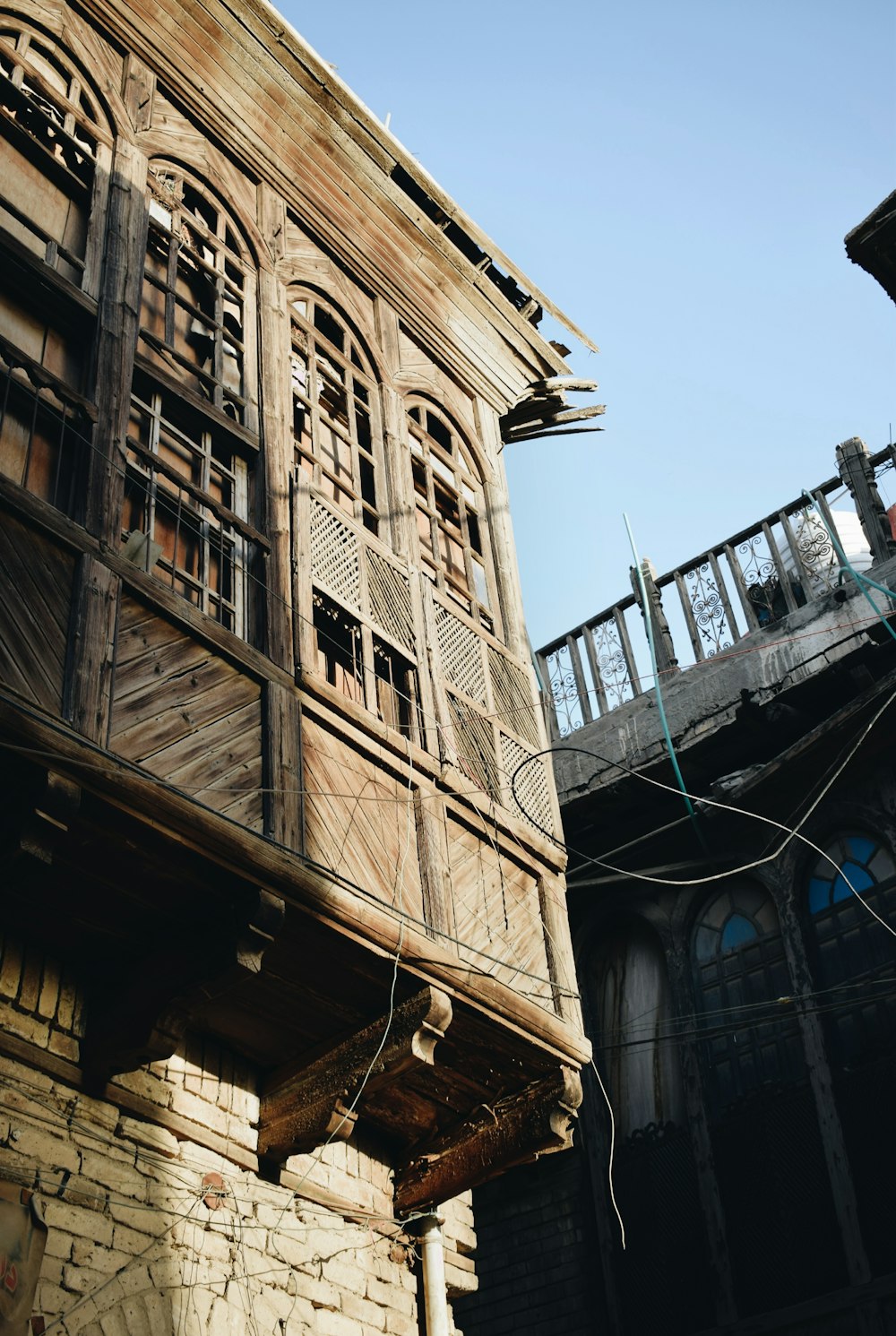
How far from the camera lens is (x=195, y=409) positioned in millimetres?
7914

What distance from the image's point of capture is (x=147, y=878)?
19.7 feet

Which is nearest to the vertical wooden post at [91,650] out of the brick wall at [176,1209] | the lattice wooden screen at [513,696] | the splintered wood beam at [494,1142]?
the brick wall at [176,1209]

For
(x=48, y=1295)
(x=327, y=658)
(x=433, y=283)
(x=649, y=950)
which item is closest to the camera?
(x=48, y=1295)

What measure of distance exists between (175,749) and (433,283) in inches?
Answer: 234

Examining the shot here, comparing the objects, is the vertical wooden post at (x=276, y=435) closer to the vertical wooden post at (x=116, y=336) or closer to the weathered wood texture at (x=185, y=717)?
the weathered wood texture at (x=185, y=717)

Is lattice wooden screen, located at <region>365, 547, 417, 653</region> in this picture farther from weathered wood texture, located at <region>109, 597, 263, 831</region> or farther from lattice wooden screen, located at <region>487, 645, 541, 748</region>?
weathered wood texture, located at <region>109, 597, 263, 831</region>

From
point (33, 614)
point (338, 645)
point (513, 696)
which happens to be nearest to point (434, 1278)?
point (338, 645)

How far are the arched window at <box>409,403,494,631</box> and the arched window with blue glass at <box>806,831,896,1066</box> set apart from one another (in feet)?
11.9

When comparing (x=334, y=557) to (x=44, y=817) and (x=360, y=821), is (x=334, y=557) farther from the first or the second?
(x=44, y=817)

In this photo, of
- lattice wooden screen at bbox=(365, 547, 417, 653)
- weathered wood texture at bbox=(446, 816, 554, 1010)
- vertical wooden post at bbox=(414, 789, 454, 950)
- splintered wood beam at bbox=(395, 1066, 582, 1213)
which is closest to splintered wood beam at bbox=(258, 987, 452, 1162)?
vertical wooden post at bbox=(414, 789, 454, 950)

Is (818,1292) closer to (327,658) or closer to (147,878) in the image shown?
(327,658)

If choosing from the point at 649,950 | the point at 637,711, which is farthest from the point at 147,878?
the point at 637,711

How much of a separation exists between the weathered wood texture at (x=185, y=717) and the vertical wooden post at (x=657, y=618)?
8.07 meters

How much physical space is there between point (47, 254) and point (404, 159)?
4.10m
